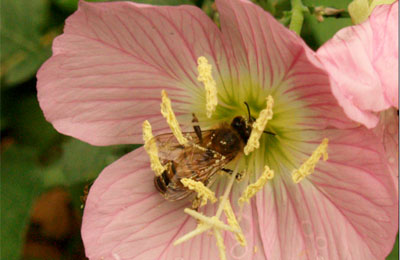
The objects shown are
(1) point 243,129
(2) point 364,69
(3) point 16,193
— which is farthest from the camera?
(3) point 16,193

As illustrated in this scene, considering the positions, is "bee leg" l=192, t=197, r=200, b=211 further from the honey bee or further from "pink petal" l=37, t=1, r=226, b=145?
"pink petal" l=37, t=1, r=226, b=145

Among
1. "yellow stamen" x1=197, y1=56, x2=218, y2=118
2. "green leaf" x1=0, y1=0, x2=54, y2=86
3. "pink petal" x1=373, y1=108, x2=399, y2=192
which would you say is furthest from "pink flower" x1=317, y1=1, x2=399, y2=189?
"green leaf" x1=0, y1=0, x2=54, y2=86

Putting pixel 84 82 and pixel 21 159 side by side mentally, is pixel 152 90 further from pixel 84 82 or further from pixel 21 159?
pixel 21 159

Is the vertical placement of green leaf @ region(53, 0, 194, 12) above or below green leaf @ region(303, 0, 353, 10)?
below

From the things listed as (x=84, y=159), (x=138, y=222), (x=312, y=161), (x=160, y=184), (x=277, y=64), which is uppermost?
(x=277, y=64)

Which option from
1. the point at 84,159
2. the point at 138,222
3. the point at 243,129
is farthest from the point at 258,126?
the point at 84,159

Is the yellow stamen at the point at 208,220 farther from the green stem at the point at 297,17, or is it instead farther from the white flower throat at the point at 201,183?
the green stem at the point at 297,17

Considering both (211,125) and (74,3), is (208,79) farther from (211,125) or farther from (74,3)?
(74,3)
